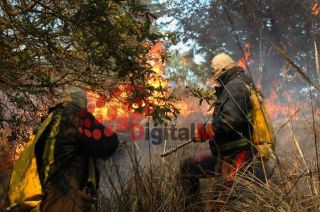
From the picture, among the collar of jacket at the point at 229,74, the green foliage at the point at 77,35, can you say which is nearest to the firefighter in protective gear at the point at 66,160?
the green foliage at the point at 77,35

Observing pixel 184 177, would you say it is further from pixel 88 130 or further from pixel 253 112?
pixel 88 130

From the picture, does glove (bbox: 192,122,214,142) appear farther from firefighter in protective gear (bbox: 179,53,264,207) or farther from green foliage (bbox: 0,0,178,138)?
green foliage (bbox: 0,0,178,138)

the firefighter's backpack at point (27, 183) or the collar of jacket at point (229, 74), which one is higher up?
the collar of jacket at point (229, 74)

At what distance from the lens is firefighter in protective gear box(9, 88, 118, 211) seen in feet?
8.96

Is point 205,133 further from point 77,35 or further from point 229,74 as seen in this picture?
point 77,35

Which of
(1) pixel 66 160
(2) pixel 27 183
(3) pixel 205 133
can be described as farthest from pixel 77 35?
(3) pixel 205 133

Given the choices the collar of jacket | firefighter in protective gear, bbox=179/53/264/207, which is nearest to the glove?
firefighter in protective gear, bbox=179/53/264/207

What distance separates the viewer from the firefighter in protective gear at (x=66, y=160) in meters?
2.73

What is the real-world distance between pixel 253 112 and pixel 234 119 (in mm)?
180

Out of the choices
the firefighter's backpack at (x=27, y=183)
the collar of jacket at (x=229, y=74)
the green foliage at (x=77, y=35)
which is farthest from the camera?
the collar of jacket at (x=229, y=74)

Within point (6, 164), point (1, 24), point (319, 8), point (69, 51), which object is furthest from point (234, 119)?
point (319, 8)

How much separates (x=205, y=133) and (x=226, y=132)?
0.25 metres

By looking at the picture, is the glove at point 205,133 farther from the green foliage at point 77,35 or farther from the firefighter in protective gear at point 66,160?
the firefighter in protective gear at point 66,160

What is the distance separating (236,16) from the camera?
18.1 meters
